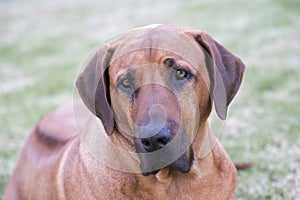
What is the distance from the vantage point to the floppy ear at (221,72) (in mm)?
3641

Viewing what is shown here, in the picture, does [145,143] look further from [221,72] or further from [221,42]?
[221,42]

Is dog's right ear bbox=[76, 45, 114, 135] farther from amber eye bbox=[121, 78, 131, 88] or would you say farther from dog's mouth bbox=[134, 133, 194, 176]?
dog's mouth bbox=[134, 133, 194, 176]

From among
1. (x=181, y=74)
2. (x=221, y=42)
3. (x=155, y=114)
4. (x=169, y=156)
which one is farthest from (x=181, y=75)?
(x=221, y=42)

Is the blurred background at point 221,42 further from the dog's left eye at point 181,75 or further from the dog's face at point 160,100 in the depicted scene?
the dog's left eye at point 181,75

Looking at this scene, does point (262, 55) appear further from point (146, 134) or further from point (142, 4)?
point (142, 4)

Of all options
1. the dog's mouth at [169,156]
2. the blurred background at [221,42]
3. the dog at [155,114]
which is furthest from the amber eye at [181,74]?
the blurred background at [221,42]

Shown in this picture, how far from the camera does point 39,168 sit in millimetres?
4574

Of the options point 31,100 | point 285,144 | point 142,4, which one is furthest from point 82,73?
point 142,4

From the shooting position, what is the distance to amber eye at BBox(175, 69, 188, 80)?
3.50 m

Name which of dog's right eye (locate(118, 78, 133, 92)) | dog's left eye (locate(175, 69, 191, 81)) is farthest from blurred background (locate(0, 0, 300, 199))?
dog's right eye (locate(118, 78, 133, 92))

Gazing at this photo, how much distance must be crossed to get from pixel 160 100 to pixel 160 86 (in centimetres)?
15

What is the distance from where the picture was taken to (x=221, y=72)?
12.0 feet

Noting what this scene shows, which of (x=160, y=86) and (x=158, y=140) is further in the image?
(x=160, y=86)

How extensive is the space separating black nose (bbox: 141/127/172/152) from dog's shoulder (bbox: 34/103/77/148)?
1505 mm
